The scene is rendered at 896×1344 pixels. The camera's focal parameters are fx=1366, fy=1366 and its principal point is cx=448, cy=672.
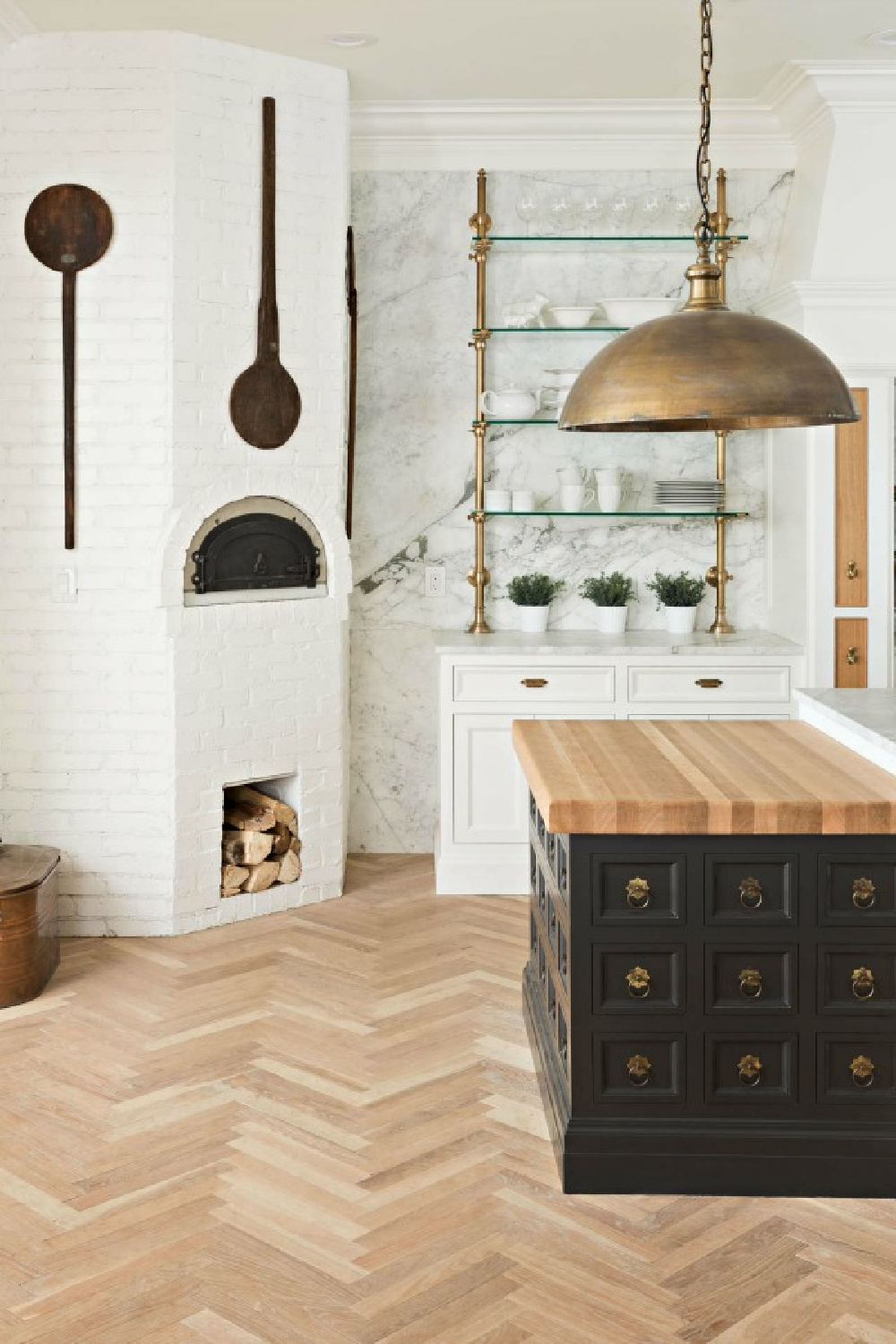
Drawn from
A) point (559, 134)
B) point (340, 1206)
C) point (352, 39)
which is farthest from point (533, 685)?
point (340, 1206)

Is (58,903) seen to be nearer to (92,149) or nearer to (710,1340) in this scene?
(92,149)

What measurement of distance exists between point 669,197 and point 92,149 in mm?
2338

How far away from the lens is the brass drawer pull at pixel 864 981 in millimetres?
2803

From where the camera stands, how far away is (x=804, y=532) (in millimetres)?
5125

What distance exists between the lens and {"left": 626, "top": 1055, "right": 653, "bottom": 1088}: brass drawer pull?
2836mm

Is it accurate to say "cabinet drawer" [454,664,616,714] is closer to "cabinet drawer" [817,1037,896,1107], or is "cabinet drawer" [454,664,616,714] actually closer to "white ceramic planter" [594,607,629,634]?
"white ceramic planter" [594,607,629,634]

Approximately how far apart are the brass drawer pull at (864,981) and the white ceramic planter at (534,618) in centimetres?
287

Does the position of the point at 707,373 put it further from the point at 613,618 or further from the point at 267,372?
the point at 613,618

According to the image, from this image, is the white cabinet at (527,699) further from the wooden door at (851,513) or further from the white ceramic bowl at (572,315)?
the white ceramic bowl at (572,315)

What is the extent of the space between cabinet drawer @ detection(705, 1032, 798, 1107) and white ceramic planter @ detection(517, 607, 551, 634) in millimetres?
2860

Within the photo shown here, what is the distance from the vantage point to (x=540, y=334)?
220 inches

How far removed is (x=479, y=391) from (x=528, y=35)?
1.35 m

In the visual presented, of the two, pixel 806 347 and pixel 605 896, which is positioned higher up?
pixel 806 347

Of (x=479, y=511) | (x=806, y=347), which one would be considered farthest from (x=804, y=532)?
(x=806, y=347)
